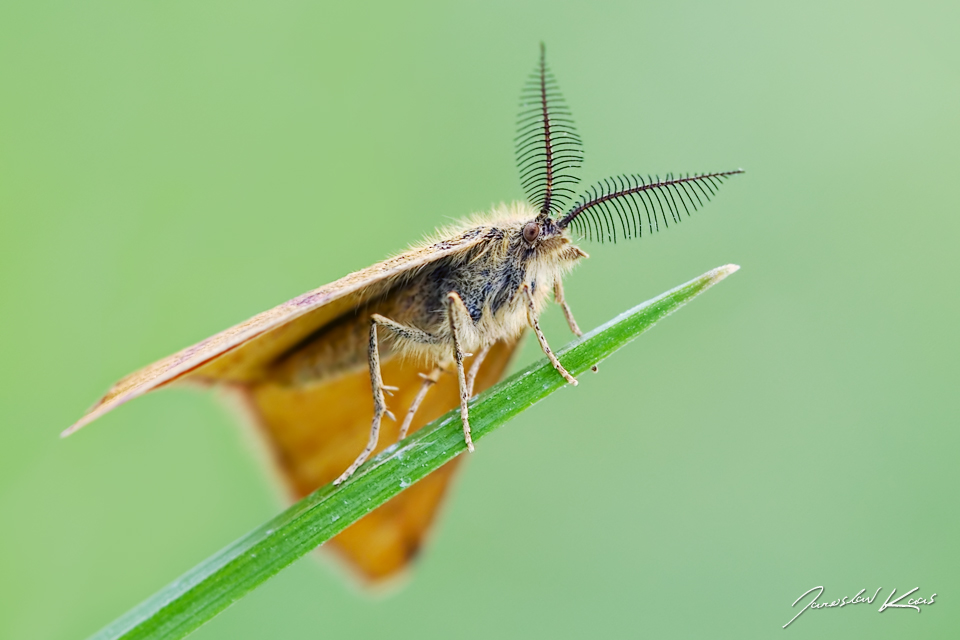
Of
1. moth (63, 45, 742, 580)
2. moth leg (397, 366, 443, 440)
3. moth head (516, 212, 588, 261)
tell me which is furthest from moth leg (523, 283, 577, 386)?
moth leg (397, 366, 443, 440)

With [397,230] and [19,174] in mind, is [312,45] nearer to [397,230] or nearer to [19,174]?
[397,230]

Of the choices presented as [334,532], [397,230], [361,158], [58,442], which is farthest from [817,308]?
[58,442]

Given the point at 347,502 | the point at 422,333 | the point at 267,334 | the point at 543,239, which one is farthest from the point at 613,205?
the point at 347,502

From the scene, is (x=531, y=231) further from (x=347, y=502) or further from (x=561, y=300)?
(x=347, y=502)

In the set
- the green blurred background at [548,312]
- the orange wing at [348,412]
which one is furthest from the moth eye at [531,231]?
the green blurred background at [548,312]

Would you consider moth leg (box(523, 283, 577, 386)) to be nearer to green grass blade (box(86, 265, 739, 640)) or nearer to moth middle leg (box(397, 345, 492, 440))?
green grass blade (box(86, 265, 739, 640))

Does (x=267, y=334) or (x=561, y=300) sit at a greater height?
(x=267, y=334)

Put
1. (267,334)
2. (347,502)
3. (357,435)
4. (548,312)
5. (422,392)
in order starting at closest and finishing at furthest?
(347,502)
(267,334)
(422,392)
(357,435)
(548,312)
